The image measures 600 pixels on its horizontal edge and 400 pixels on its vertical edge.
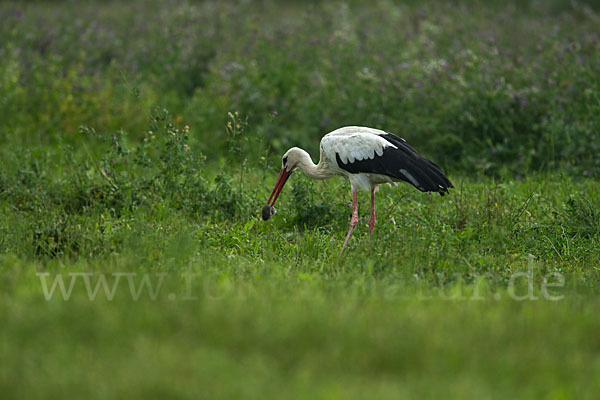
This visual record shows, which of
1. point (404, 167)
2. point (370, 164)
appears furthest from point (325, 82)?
point (404, 167)

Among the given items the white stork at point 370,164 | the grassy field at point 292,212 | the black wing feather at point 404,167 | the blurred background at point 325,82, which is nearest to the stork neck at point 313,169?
the white stork at point 370,164

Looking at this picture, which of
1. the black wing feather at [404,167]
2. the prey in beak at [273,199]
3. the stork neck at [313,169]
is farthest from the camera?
the stork neck at [313,169]

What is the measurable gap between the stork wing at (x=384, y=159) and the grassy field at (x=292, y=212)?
1.45ft

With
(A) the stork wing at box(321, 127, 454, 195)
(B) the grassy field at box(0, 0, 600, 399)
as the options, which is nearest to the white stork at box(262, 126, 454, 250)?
(A) the stork wing at box(321, 127, 454, 195)

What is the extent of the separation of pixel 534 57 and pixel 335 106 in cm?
289

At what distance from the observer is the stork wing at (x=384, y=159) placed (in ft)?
20.5

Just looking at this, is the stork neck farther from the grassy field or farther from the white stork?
the grassy field

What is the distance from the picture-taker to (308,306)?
4.25 metres

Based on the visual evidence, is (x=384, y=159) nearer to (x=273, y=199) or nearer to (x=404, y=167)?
(x=404, y=167)

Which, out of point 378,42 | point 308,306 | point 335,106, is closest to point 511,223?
point 308,306

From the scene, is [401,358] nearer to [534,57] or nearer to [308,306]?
[308,306]

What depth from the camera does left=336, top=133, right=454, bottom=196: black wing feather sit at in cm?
624

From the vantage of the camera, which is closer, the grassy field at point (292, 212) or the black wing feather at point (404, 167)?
the grassy field at point (292, 212)

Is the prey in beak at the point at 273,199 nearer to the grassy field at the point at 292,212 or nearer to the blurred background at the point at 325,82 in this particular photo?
the grassy field at the point at 292,212
